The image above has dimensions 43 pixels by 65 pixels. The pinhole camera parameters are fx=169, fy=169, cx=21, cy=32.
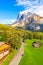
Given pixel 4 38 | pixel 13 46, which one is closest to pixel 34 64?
pixel 13 46

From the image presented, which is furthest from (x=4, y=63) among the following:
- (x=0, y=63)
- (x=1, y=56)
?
(x=1, y=56)

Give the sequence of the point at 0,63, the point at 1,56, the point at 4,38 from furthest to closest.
Answer: the point at 4,38 → the point at 1,56 → the point at 0,63

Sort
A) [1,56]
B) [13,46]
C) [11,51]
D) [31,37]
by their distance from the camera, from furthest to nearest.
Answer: [31,37]
[13,46]
[11,51]
[1,56]

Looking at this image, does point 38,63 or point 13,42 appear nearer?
point 38,63

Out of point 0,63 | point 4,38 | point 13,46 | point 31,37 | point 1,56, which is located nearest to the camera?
point 0,63

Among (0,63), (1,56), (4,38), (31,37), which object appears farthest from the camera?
(31,37)

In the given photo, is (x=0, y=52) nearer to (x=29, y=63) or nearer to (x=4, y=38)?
(x=29, y=63)

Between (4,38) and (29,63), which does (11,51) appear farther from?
(4,38)

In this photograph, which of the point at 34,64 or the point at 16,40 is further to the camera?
the point at 16,40
